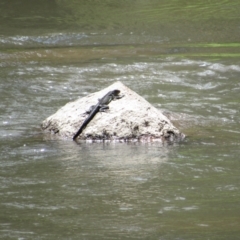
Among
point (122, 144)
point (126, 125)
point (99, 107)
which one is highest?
point (99, 107)

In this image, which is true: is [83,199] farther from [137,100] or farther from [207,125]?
[207,125]

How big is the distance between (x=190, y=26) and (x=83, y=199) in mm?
9860

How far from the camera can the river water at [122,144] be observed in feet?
15.8

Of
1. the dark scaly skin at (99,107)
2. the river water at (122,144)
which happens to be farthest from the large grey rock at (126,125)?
the river water at (122,144)

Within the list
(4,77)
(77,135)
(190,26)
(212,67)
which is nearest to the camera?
(77,135)

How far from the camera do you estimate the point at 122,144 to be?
711cm

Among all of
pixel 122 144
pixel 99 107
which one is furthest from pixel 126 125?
pixel 99 107

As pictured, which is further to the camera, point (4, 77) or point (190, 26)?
point (190, 26)

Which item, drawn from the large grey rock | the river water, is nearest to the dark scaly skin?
the large grey rock

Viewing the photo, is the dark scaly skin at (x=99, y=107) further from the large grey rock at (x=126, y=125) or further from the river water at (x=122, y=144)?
the river water at (x=122, y=144)

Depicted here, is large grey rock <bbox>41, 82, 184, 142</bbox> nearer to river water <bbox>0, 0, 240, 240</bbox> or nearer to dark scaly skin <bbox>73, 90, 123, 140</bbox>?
dark scaly skin <bbox>73, 90, 123, 140</bbox>

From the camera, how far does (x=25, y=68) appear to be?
1132 cm

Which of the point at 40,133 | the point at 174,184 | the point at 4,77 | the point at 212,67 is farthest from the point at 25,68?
the point at 174,184

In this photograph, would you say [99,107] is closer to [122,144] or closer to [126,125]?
[126,125]
